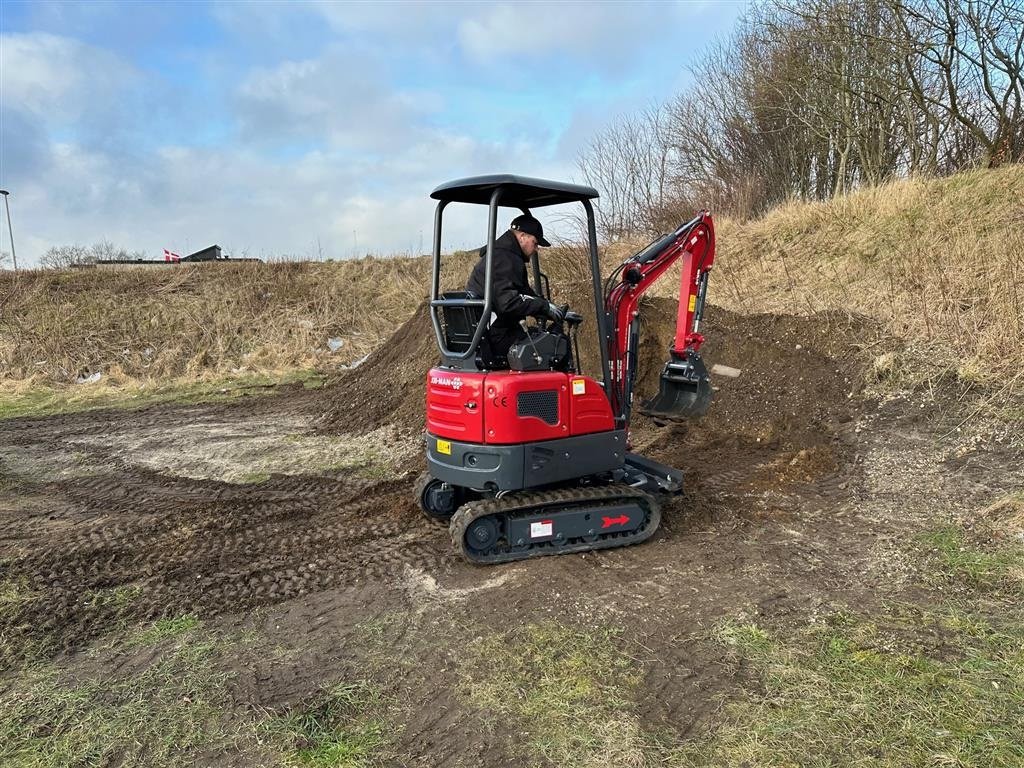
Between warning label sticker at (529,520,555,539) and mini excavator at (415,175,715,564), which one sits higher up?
mini excavator at (415,175,715,564)

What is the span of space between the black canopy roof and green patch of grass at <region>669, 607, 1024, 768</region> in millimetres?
2902

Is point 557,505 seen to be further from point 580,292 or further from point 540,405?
point 580,292

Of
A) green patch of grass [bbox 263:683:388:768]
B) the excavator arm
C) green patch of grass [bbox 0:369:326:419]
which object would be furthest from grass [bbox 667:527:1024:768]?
green patch of grass [bbox 0:369:326:419]

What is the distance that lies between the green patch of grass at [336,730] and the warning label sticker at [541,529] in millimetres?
1653

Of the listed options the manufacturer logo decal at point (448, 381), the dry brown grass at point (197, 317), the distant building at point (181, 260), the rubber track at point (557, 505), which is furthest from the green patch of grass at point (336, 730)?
the distant building at point (181, 260)

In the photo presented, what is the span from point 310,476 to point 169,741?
14.3 ft

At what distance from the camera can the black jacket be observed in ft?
14.8

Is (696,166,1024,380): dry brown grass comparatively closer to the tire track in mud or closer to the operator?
the operator

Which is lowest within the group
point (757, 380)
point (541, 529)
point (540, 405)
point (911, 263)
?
point (541, 529)

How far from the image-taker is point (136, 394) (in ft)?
42.9

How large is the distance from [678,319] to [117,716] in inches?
185

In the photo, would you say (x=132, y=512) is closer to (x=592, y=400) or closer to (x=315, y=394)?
(x=592, y=400)

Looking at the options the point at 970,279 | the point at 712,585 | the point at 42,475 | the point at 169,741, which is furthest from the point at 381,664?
the point at 970,279

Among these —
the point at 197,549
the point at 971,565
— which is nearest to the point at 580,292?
the point at 197,549
